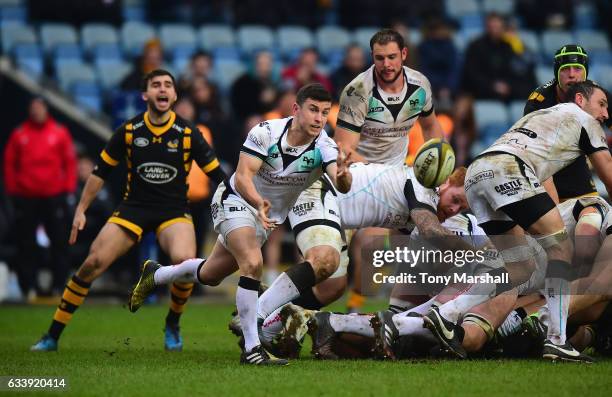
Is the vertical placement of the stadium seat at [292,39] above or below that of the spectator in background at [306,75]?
above

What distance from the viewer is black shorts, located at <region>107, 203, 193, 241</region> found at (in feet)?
36.3

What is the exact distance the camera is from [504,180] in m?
9.29

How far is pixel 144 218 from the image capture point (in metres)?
11.1

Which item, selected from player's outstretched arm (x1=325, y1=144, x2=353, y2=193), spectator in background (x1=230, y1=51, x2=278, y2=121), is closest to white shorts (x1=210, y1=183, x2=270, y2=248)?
player's outstretched arm (x1=325, y1=144, x2=353, y2=193)

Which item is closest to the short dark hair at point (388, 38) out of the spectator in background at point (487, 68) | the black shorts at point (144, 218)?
the black shorts at point (144, 218)

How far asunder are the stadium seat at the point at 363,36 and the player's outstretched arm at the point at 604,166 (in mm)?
12220

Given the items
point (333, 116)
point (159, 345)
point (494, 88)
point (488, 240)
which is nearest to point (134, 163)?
point (159, 345)

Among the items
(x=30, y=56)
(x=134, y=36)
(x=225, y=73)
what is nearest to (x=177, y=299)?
(x=30, y=56)

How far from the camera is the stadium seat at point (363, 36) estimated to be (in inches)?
841

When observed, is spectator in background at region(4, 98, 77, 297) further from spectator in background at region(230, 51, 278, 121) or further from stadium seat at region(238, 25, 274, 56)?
stadium seat at region(238, 25, 274, 56)

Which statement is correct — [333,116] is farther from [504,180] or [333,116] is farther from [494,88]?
[504,180]

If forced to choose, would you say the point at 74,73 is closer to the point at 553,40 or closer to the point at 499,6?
the point at 499,6

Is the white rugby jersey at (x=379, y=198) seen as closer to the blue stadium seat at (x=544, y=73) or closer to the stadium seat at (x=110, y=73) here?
the stadium seat at (x=110, y=73)

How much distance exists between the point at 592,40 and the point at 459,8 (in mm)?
2604
